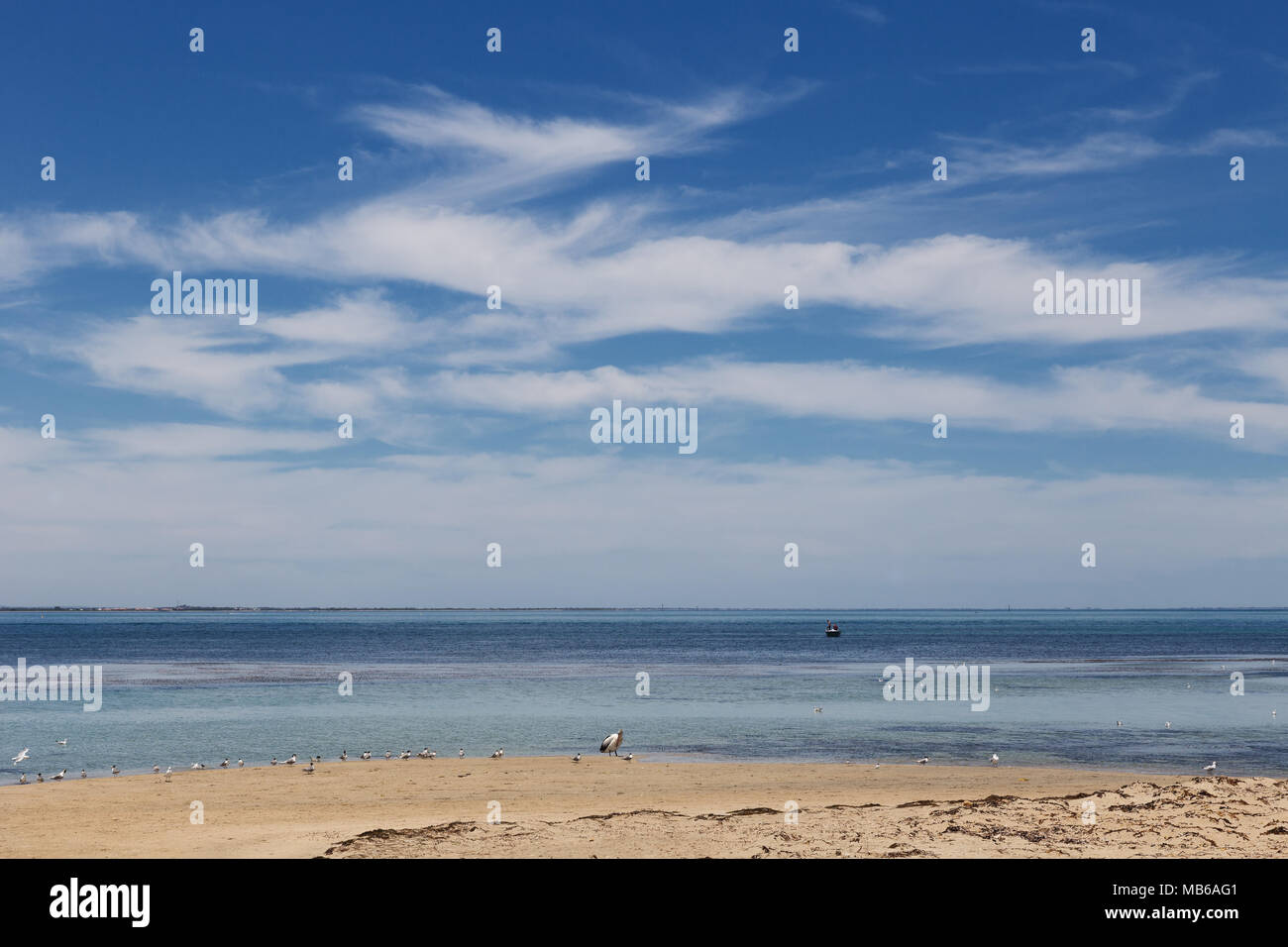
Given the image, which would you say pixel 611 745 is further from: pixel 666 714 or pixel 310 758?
pixel 666 714

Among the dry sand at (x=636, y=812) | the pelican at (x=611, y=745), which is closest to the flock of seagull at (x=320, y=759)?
the pelican at (x=611, y=745)

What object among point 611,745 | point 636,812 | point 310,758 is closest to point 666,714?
point 611,745

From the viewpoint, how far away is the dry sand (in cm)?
1477

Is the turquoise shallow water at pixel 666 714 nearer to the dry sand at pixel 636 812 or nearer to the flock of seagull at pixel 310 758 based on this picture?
the flock of seagull at pixel 310 758

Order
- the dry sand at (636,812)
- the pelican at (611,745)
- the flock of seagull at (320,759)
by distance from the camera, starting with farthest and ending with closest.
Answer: the pelican at (611,745), the flock of seagull at (320,759), the dry sand at (636,812)

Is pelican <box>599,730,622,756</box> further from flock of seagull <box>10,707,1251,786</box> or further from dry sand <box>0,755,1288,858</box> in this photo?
dry sand <box>0,755,1288,858</box>

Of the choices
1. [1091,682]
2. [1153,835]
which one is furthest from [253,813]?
[1091,682]

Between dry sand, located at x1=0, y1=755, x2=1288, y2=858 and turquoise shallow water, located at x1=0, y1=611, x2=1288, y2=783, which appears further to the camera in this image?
turquoise shallow water, located at x1=0, y1=611, x2=1288, y2=783

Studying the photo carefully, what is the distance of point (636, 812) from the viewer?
18.0 metres

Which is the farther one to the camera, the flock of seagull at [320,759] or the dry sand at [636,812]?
the flock of seagull at [320,759]

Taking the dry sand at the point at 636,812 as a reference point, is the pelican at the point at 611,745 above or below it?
below

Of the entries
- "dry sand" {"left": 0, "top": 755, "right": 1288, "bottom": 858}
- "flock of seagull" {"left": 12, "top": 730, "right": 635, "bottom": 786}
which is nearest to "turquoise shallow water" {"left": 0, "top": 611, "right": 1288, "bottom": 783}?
"flock of seagull" {"left": 12, "top": 730, "right": 635, "bottom": 786}

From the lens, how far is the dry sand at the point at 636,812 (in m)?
14.8
